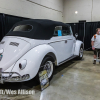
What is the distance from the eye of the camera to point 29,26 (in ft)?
11.9

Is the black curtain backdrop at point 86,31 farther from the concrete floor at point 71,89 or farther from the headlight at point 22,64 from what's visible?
the headlight at point 22,64

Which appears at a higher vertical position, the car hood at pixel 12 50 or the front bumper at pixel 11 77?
the car hood at pixel 12 50

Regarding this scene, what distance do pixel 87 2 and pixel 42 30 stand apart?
27.2ft

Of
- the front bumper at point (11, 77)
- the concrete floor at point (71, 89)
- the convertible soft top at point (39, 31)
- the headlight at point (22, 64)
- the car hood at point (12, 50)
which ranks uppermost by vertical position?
the convertible soft top at point (39, 31)

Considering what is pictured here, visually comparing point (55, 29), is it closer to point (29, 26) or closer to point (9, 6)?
point (29, 26)

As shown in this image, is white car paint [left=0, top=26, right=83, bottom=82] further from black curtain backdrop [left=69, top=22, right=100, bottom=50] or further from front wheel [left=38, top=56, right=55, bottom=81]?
black curtain backdrop [left=69, top=22, right=100, bottom=50]

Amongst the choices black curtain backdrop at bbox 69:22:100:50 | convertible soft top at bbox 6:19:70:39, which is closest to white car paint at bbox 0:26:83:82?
convertible soft top at bbox 6:19:70:39

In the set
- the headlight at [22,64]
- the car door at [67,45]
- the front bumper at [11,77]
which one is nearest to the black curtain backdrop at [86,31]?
the car door at [67,45]

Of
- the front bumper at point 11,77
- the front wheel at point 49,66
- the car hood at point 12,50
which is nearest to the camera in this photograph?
the front bumper at point 11,77

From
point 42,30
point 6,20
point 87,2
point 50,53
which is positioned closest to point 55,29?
point 42,30

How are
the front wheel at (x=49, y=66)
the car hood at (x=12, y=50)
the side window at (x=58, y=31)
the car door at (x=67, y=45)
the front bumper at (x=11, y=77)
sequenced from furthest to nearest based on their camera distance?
the car door at (x=67, y=45) → the side window at (x=58, y=31) → the front wheel at (x=49, y=66) → the car hood at (x=12, y=50) → the front bumper at (x=11, y=77)

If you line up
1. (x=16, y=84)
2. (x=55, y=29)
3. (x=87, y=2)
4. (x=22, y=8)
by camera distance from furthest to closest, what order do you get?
(x=87, y=2) → (x=22, y=8) → (x=55, y=29) → (x=16, y=84)

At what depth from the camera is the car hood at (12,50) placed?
2.68m

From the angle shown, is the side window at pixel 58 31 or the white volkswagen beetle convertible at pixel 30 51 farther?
the side window at pixel 58 31
